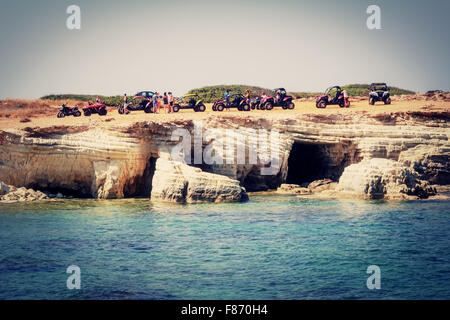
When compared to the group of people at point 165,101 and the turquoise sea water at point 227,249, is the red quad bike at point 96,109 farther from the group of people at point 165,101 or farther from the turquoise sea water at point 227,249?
the turquoise sea water at point 227,249

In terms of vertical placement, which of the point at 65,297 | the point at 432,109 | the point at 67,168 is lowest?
the point at 65,297

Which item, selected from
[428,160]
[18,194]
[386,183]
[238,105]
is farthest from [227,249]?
[238,105]

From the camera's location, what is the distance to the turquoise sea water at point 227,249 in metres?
13.2

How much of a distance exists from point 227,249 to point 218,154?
1092 cm

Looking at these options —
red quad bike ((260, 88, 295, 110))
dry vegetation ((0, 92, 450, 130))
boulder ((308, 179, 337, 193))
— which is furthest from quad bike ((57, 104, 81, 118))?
boulder ((308, 179, 337, 193))

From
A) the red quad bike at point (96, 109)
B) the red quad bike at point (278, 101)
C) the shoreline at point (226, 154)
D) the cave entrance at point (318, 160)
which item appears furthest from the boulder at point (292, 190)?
the red quad bike at point (96, 109)

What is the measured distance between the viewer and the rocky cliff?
81.3ft

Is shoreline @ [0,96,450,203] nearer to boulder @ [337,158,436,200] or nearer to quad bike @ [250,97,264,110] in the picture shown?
boulder @ [337,158,436,200]

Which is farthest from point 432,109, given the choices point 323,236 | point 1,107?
point 1,107
